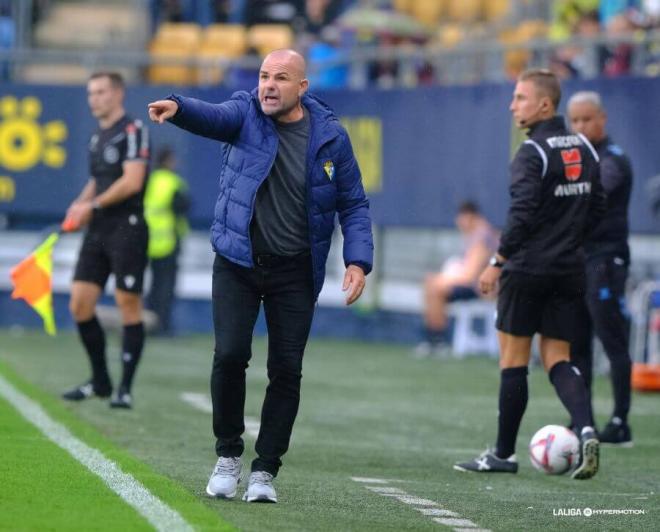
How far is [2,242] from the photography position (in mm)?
21156

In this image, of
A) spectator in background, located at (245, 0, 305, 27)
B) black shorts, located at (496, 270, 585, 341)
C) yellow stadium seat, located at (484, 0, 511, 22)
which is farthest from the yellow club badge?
spectator in background, located at (245, 0, 305, 27)

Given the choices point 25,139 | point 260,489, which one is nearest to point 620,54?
point 25,139

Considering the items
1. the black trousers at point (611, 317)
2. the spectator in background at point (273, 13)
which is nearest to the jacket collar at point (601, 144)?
the black trousers at point (611, 317)

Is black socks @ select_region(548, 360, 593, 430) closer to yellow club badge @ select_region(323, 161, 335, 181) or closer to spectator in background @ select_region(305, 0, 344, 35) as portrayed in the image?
yellow club badge @ select_region(323, 161, 335, 181)

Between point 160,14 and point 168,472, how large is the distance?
1583 cm

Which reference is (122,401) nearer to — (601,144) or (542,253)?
(601,144)

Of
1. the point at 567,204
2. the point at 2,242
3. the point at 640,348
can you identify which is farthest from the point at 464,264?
the point at 567,204

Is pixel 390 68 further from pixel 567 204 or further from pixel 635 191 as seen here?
pixel 567 204

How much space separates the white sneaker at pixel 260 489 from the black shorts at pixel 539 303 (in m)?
1.93

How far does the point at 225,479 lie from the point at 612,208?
4015 mm

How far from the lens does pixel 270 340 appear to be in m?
6.87

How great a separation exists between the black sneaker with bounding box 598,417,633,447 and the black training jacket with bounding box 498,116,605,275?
1966 mm

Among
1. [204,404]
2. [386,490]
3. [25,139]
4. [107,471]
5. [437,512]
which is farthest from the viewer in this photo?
[25,139]

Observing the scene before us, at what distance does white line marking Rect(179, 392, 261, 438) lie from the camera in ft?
33.5
